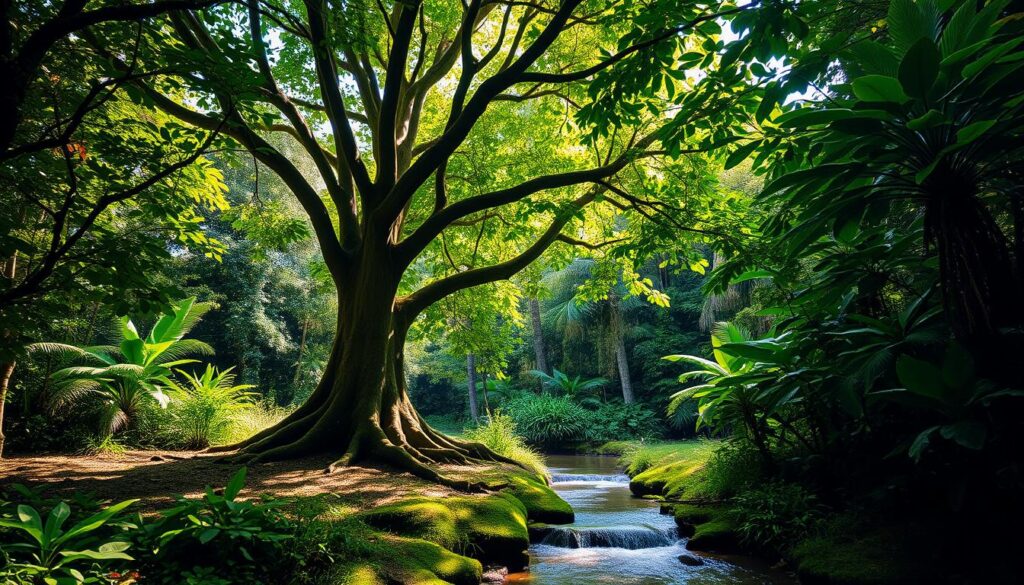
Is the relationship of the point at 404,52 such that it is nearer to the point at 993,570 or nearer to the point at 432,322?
the point at 432,322

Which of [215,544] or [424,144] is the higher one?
[424,144]

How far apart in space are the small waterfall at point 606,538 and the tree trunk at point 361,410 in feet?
5.78

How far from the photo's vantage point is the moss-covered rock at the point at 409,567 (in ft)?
11.4

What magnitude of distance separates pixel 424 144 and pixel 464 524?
7349 millimetres

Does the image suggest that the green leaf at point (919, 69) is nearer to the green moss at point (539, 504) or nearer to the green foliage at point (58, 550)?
the green foliage at point (58, 550)

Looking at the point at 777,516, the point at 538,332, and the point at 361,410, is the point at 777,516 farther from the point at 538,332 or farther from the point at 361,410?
the point at 538,332

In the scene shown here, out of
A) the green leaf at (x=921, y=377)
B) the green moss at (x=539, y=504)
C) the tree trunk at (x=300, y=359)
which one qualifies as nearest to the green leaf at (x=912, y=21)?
the green leaf at (x=921, y=377)

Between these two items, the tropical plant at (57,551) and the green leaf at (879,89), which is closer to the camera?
the tropical plant at (57,551)

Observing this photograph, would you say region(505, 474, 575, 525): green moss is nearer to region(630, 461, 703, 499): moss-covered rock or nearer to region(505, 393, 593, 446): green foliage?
region(630, 461, 703, 499): moss-covered rock

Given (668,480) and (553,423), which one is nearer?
(668,480)

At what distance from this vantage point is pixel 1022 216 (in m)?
3.51

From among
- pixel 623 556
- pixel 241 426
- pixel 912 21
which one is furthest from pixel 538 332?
pixel 912 21

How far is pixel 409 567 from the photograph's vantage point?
381 centimetres

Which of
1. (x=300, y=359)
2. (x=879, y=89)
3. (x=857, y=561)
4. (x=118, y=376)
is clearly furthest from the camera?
(x=300, y=359)
